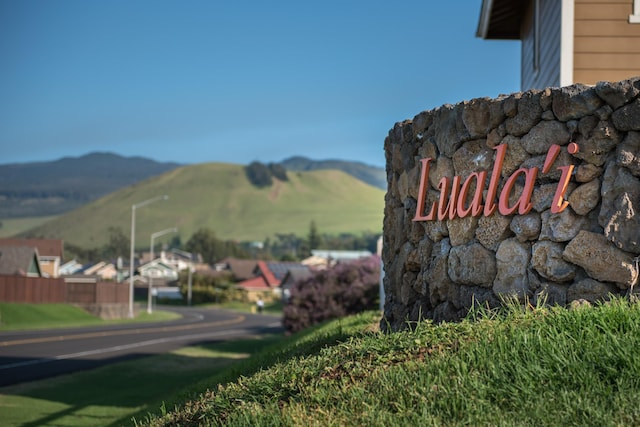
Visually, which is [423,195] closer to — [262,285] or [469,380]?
[469,380]

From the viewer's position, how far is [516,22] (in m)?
17.8

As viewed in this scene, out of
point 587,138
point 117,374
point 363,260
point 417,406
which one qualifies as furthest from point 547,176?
point 363,260

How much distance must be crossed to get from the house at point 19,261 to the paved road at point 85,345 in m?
18.5

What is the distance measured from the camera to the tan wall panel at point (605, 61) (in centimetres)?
1262

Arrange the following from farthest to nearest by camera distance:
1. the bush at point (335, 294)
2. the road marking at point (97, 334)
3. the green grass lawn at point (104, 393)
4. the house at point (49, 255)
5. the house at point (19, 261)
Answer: the house at point (49, 255), the house at point (19, 261), the bush at point (335, 294), the road marking at point (97, 334), the green grass lawn at point (104, 393)

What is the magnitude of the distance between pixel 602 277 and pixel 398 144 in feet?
13.2

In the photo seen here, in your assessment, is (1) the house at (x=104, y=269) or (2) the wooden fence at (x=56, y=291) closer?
(2) the wooden fence at (x=56, y=291)

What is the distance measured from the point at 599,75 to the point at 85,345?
82.1 ft

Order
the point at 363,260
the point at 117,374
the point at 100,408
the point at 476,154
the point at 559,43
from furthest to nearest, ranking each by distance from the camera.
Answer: the point at 363,260
the point at 117,374
the point at 100,408
the point at 559,43
the point at 476,154

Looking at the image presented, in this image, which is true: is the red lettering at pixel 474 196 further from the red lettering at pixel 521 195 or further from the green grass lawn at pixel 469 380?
the green grass lawn at pixel 469 380

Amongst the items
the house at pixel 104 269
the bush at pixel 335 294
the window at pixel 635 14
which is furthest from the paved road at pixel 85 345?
the house at pixel 104 269

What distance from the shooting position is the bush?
34.4 metres

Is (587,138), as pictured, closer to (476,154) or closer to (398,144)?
(476,154)

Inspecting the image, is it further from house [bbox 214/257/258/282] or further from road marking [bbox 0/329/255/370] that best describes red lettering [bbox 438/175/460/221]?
house [bbox 214/257/258/282]
